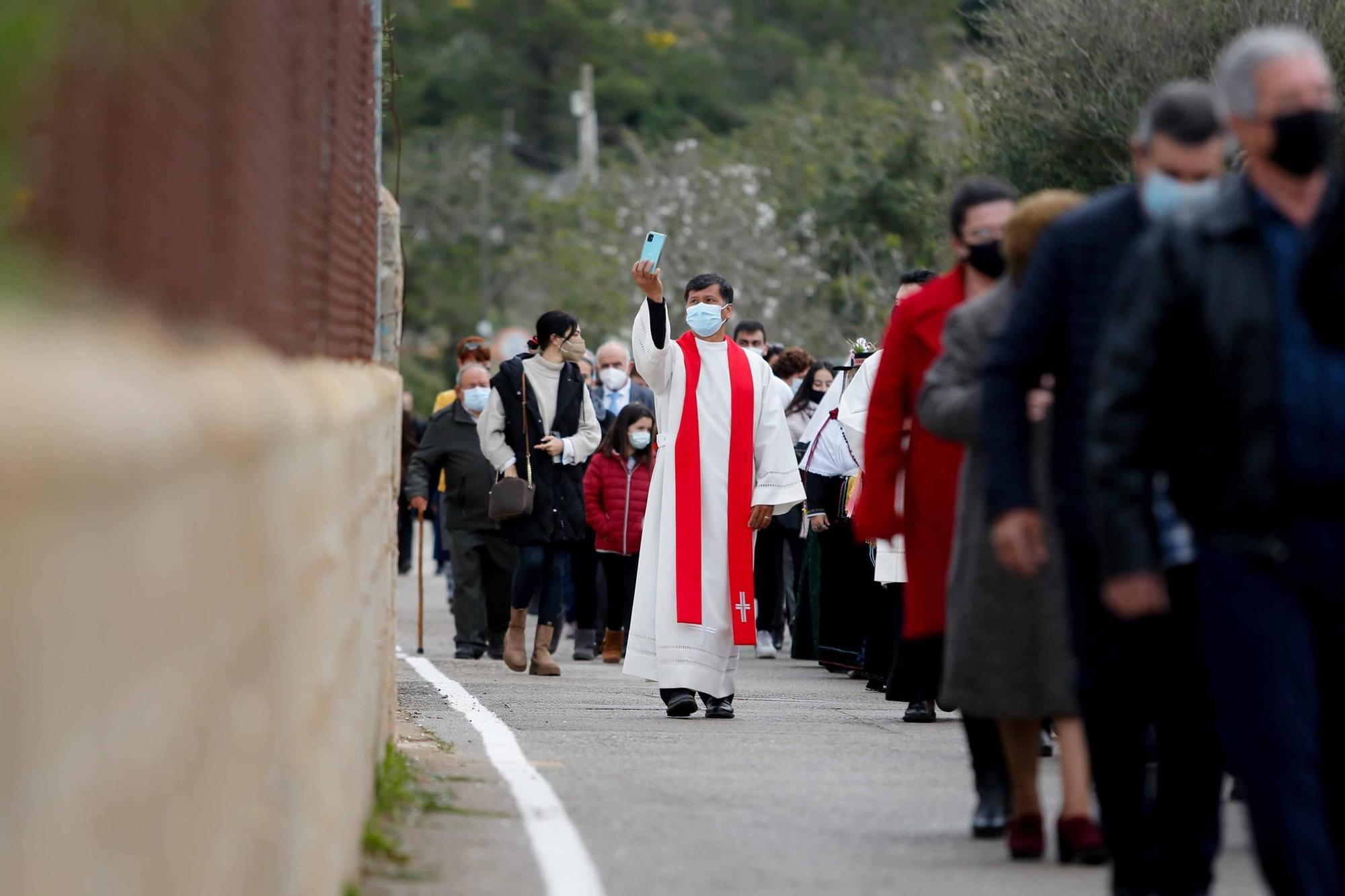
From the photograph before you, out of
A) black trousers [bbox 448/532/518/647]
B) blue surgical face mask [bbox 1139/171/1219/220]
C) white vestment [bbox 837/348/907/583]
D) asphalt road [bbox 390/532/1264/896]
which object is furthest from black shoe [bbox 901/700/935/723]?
blue surgical face mask [bbox 1139/171/1219/220]

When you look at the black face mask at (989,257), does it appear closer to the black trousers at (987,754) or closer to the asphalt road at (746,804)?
the black trousers at (987,754)

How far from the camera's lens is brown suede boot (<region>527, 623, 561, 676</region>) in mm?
14547

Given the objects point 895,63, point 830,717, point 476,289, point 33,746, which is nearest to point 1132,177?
point 830,717

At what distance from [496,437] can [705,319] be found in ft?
12.5

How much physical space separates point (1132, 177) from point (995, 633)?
14771 millimetres

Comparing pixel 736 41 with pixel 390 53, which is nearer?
pixel 390 53

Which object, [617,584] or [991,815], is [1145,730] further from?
[617,584]

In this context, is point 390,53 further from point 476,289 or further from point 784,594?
point 476,289

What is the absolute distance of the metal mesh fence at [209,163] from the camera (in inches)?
101

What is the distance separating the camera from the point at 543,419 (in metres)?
15.0

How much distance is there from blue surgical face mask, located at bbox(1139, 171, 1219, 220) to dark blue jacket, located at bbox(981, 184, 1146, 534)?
0.14 m

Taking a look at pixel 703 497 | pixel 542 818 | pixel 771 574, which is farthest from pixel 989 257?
pixel 771 574

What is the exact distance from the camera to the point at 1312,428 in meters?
4.46

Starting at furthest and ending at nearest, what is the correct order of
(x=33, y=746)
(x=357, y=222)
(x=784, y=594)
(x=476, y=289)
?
(x=476, y=289)
(x=784, y=594)
(x=357, y=222)
(x=33, y=746)
